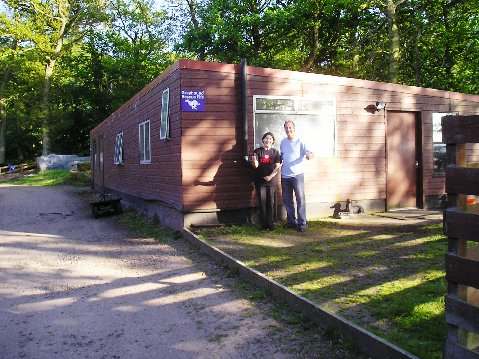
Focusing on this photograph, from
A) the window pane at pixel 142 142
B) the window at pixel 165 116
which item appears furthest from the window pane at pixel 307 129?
the window pane at pixel 142 142

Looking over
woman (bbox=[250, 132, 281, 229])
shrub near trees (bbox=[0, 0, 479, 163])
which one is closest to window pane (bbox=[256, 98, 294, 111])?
woman (bbox=[250, 132, 281, 229])

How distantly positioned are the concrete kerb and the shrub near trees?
16.5 metres

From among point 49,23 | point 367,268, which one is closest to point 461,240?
point 367,268

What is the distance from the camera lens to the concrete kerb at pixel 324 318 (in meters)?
3.33

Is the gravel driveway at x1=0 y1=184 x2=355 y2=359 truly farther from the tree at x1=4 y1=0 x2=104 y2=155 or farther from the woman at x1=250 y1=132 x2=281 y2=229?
the tree at x1=4 y1=0 x2=104 y2=155

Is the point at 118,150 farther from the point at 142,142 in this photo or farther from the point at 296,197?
the point at 296,197

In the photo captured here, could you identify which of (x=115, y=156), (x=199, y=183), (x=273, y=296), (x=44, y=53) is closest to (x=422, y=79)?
(x=115, y=156)

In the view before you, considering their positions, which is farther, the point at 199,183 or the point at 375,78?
the point at 375,78

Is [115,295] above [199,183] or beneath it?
beneath

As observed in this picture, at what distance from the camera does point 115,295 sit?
5387 mm

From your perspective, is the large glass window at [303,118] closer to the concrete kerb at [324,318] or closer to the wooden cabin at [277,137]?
the wooden cabin at [277,137]

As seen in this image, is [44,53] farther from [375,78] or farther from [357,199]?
[357,199]

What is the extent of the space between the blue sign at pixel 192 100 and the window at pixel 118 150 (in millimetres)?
7551

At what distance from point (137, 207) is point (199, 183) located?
5.06m
